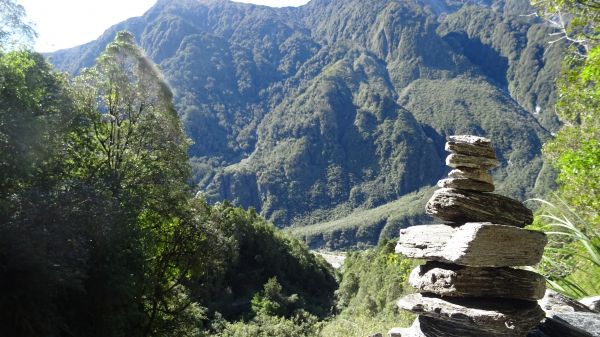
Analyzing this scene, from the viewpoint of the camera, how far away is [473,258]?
7512 mm

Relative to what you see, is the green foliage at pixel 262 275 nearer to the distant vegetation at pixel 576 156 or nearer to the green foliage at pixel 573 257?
the distant vegetation at pixel 576 156

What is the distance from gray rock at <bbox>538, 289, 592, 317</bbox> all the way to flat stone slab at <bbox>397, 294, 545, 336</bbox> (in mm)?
1143

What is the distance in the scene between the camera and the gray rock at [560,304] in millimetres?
8734

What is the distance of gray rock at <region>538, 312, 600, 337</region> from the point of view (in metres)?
7.48

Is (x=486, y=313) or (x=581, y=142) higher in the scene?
(x=581, y=142)

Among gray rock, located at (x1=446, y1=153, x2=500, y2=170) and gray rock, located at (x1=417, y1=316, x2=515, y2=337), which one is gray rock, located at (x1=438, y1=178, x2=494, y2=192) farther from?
gray rock, located at (x1=417, y1=316, x2=515, y2=337)

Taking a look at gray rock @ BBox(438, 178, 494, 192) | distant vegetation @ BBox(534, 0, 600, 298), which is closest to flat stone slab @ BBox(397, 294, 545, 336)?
distant vegetation @ BBox(534, 0, 600, 298)

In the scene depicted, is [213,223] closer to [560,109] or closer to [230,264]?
[560,109]

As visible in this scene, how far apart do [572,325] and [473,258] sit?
2170 mm

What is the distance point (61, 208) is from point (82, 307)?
3.75 m

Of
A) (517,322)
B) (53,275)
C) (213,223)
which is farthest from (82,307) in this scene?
(517,322)

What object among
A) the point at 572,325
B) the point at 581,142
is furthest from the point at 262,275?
the point at 572,325

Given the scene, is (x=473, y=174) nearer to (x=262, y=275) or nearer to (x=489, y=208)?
(x=489, y=208)

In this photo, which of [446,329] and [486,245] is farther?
[446,329]
